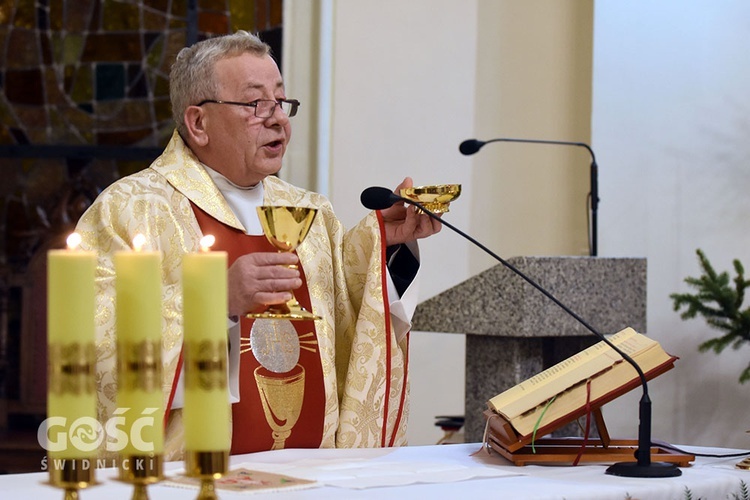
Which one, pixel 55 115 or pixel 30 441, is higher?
pixel 55 115

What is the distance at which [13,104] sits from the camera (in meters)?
6.59

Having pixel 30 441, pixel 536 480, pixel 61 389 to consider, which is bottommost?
pixel 30 441

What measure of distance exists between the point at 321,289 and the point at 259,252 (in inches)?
17.7

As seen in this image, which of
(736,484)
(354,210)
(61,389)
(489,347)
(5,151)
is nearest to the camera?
(61,389)

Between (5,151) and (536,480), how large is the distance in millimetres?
5202

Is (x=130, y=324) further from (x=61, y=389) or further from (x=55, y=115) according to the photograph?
(x=55, y=115)

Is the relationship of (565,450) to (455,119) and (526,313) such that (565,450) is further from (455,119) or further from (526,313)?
(455,119)

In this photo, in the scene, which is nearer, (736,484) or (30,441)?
(736,484)

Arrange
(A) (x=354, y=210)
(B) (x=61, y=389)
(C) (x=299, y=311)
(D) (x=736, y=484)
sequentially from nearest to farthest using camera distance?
1. (B) (x=61, y=389)
2. (D) (x=736, y=484)
3. (C) (x=299, y=311)
4. (A) (x=354, y=210)

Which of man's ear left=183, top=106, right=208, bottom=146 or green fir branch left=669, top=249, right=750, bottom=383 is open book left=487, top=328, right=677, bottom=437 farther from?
green fir branch left=669, top=249, right=750, bottom=383

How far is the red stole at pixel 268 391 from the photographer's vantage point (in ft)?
10.2

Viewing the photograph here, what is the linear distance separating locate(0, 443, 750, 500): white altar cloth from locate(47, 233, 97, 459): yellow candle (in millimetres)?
666

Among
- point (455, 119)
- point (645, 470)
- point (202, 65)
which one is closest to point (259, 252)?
point (202, 65)

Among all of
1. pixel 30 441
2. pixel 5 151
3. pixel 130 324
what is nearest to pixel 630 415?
pixel 30 441
